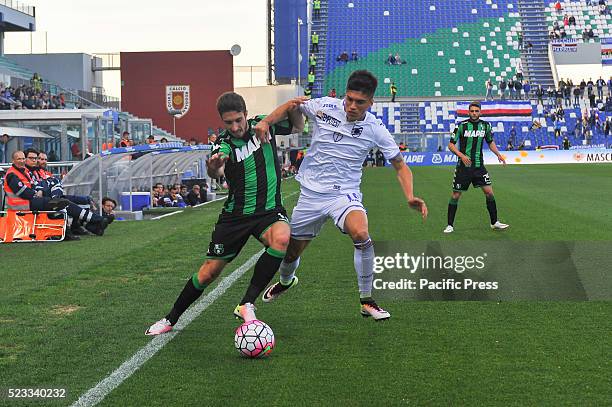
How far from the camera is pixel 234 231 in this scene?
6.65m

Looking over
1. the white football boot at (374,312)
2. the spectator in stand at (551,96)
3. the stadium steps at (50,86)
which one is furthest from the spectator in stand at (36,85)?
the spectator in stand at (551,96)

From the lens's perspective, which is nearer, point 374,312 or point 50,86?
point 374,312

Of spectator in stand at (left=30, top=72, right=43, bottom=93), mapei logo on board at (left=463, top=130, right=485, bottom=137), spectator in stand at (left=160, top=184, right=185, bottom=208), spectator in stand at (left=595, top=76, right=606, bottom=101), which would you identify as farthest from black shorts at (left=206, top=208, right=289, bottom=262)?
spectator in stand at (left=595, top=76, right=606, bottom=101)

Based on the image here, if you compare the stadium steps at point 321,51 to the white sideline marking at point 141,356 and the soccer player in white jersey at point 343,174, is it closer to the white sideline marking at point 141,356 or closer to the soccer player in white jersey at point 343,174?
the white sideline marking at point 141,356

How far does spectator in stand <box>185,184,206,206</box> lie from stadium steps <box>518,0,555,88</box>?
46379 millimetres

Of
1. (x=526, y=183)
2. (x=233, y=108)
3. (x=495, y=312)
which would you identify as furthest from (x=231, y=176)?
(x=526, y=183)

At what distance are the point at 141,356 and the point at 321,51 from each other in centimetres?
6366

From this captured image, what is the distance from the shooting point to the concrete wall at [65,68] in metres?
53.9

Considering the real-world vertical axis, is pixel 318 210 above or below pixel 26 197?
above

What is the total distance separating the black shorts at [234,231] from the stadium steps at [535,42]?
62250 mm

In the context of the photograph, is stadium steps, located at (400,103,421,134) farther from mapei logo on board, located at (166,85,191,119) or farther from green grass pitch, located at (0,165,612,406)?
green grass pitch, located at (0,165,612,406)

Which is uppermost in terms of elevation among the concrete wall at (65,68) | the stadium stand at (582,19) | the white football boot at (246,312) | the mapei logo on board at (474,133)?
the stadium stand at (582,19)

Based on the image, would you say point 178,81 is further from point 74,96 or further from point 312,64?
point 312,64

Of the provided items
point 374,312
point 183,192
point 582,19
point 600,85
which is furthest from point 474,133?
point 582,19
